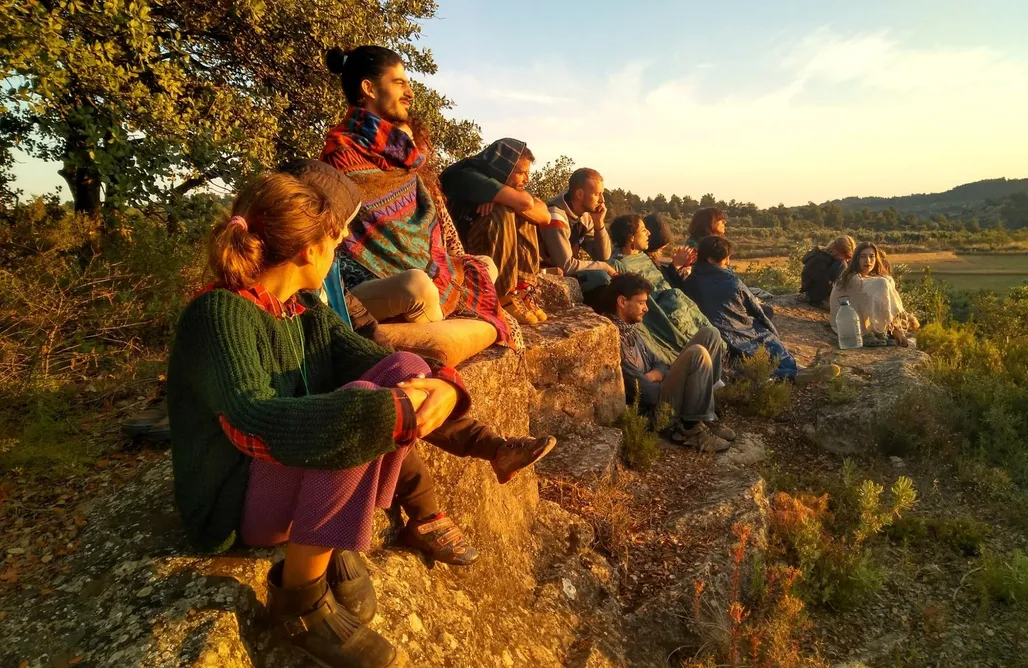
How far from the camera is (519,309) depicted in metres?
4.11

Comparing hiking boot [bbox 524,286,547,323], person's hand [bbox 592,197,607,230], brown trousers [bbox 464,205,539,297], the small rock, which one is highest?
person's hand [bbox 592,197,607,230]

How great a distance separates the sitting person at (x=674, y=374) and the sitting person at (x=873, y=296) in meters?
3.08

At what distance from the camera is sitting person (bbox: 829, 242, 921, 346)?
22.5 feet

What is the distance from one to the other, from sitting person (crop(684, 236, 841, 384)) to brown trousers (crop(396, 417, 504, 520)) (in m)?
4.36

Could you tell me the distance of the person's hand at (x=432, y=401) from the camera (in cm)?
148

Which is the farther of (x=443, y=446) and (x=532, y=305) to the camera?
(x=532, y=305)

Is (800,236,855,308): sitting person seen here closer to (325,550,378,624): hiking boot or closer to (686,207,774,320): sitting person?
(686,207,774,320): sitting person

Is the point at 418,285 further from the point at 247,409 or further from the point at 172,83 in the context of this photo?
the point at 172,83

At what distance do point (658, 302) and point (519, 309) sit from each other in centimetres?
209

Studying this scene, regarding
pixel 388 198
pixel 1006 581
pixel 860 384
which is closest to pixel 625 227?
pixel 860 384

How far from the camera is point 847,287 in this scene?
726 cm

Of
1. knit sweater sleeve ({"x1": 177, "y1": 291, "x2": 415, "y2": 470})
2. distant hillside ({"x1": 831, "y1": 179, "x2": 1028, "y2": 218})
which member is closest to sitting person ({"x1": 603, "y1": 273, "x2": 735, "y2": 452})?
knit sweater sleeve ({"x1": 177, "y1": 291, "x2": 415, "y2": 470})

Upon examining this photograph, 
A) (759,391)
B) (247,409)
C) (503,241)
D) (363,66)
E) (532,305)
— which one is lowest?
(759,391)

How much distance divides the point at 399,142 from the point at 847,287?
6.18 meters
